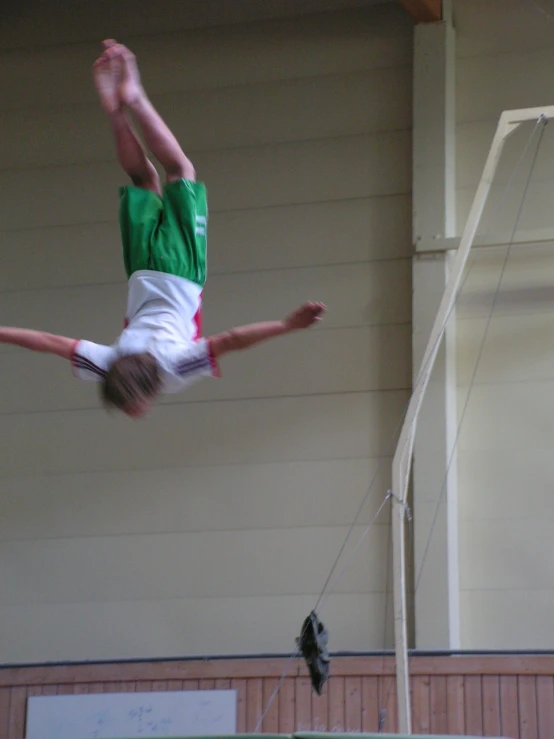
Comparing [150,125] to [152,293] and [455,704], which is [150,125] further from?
[455,704]

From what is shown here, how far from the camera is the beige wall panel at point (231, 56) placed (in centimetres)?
664

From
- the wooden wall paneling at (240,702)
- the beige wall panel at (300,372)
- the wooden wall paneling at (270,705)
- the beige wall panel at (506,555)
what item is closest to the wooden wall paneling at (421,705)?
the beige wall panel at (506,555)

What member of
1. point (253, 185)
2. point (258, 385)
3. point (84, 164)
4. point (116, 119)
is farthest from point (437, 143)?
point (116, 119)

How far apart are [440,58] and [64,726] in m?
4.14

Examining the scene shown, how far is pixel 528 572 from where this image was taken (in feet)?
18.8

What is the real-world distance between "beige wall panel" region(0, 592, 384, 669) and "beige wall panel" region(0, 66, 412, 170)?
2649 millimetres

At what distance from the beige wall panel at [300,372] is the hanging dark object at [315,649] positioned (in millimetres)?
A: 1553

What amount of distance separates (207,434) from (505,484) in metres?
1.66

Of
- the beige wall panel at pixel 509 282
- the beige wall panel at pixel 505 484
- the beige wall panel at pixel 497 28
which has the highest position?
the beige wall panel at pixel 497 28

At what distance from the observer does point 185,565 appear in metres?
6.14

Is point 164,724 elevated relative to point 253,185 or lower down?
lower down

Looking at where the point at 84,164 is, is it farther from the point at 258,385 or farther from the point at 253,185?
the point at 258,385

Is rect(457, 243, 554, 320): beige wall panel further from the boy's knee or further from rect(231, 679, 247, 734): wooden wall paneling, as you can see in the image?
the boy's knee

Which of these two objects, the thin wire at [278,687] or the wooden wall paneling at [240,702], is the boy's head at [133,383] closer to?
the thin wire at [278,687]
